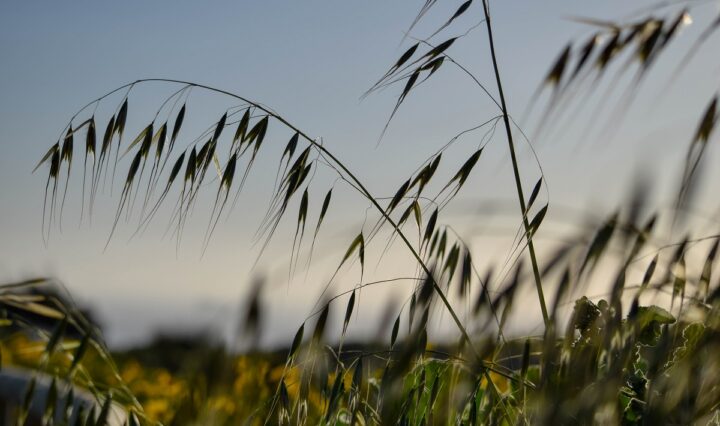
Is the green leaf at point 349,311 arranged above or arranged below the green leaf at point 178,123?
below

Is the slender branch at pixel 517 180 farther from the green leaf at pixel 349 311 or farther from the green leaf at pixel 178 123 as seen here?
the green leaf at pixel 178 123

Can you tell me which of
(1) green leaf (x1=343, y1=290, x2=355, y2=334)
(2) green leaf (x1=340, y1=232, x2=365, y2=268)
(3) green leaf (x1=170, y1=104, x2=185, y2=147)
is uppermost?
(3) green leaf (x1=170, y1=104, x2=185, y2=147)

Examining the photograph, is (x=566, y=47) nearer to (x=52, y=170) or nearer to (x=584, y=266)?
(x=584, y=266)

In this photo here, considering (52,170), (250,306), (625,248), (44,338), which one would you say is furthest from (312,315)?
(52,170)

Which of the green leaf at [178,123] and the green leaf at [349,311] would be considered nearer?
the green leaf at [349,311]

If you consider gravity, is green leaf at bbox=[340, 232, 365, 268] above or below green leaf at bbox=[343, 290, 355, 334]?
above

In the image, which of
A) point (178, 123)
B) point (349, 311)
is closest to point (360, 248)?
point (349, 311)

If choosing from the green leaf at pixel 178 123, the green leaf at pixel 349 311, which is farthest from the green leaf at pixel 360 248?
the green leaf at pixel 178 123

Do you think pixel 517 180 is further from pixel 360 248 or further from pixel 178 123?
pixel 178 123

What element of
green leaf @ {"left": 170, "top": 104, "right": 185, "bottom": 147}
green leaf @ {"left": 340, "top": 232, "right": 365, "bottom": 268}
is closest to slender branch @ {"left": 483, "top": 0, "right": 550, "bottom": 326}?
green leaf @ {"left": 340, "top": 232, "right": 365, "bottom": 268}

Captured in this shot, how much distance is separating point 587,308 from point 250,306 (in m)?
0.72

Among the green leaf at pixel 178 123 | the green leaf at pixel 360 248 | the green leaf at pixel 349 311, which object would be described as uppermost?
the green leaf at pixel 178 123

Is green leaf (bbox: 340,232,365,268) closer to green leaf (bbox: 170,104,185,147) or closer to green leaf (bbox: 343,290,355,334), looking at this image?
green leaf (bbox: 343,290,355,334)

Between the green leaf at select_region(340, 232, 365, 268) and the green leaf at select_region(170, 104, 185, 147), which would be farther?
the green leaf at select_region(170, 104, 185, 147)
